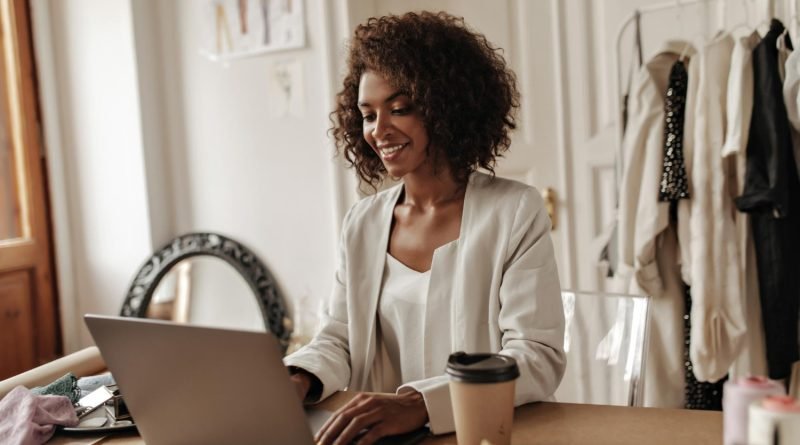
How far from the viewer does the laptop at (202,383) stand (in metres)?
0.90

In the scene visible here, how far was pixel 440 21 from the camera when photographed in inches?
59.8

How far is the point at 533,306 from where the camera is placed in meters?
1.31

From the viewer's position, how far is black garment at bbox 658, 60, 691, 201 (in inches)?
84.5

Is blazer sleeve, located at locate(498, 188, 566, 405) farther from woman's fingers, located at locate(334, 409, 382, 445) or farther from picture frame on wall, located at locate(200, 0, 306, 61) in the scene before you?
picture frame on wall, located at locate(200, 0, 306, 61)

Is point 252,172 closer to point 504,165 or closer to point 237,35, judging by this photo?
point 237,35

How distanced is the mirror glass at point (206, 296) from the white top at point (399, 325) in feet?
6.26

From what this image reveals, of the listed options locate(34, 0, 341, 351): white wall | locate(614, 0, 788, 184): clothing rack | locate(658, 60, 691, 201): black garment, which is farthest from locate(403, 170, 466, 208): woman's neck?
locate(34, 0, 341, 351): white wall

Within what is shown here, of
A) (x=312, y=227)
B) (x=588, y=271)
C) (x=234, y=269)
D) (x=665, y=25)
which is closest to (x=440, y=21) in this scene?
(x=665, y=25)

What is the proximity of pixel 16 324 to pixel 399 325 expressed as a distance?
2410 millimetres

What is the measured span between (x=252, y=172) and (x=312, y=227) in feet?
1.14

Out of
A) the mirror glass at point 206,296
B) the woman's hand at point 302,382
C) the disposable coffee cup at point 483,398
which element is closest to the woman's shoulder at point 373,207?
the woman's hand at point 302,382

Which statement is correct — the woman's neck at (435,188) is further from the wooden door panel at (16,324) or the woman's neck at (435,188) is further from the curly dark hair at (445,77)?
the wooden door panel at (16,324)

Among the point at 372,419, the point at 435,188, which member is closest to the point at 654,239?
the point at 435,188

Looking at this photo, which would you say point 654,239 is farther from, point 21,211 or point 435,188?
point 21,211
